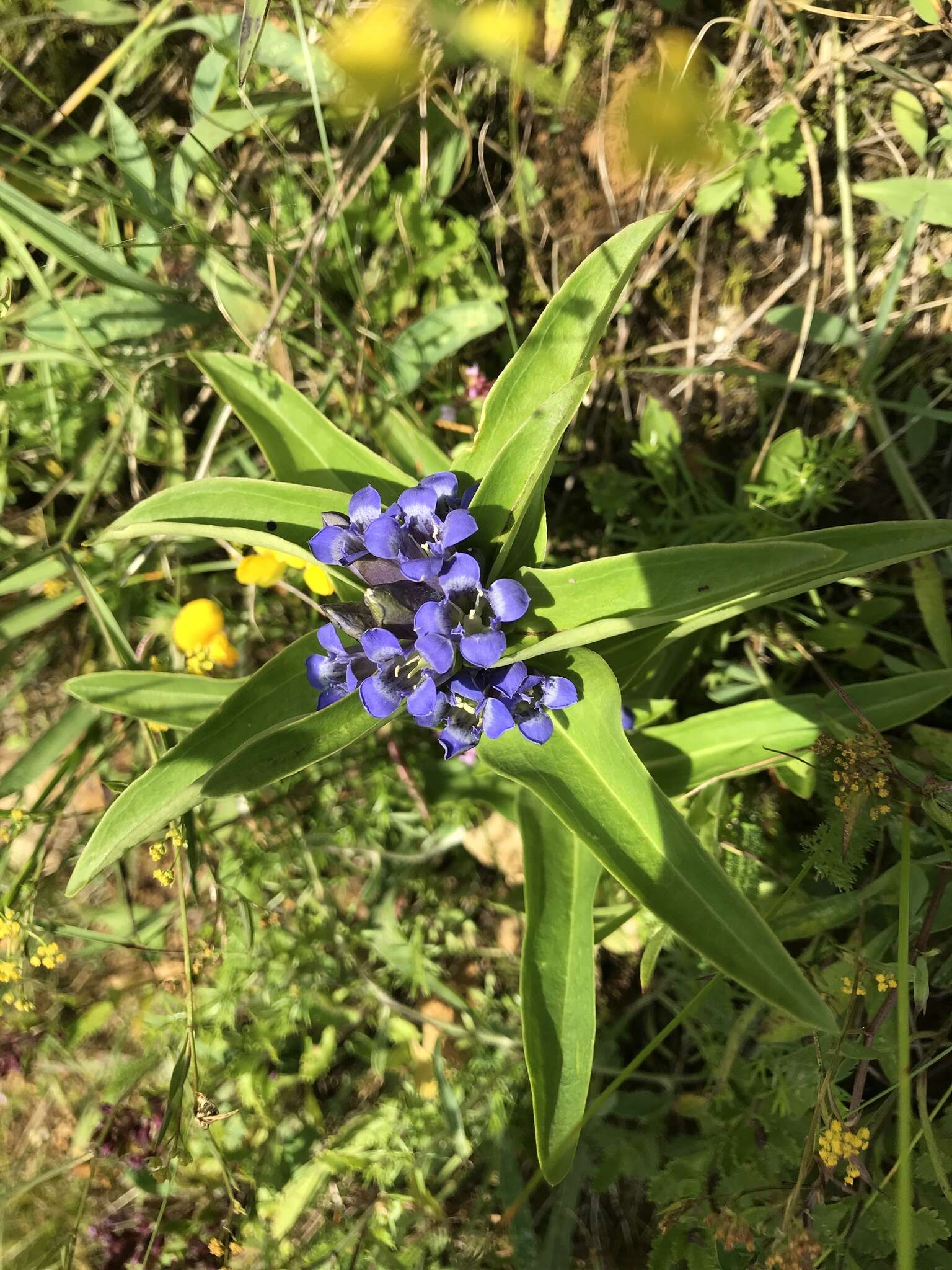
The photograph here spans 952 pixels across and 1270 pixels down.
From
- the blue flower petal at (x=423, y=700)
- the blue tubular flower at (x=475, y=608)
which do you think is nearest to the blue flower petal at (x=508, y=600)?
the blue tubular flower at (x=475, y=608)

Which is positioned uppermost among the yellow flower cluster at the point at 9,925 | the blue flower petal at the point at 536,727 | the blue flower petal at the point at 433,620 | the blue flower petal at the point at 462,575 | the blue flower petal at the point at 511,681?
the blue flower petal at the point at 462,575

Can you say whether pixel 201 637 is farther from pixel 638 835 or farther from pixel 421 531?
pixel 638 835

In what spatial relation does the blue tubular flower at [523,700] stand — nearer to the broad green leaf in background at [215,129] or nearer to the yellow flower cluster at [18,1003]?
the yellow flower cluster at [18,1003]

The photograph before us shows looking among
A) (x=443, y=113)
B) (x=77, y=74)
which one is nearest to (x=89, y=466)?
(x=77, y=74)

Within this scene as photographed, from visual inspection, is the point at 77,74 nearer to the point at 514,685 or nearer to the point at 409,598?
the point at 409,598

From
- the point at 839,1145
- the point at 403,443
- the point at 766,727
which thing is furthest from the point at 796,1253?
the point at 403,443
